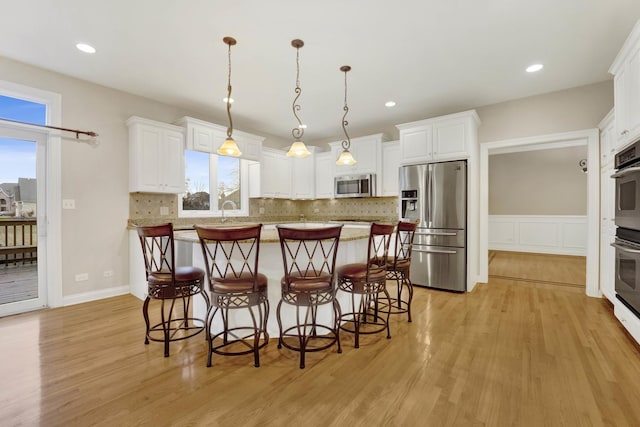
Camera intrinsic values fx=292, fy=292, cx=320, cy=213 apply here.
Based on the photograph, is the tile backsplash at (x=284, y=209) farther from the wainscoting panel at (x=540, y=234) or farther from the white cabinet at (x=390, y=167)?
the wainscoting panel at (x=540, y=234)

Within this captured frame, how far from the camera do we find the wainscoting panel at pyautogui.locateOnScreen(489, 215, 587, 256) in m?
6.79

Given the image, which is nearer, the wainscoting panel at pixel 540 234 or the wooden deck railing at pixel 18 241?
the wooden deck railing at pixel 18 241

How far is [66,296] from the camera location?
3410mm

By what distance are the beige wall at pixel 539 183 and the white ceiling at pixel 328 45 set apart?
4.29 meters

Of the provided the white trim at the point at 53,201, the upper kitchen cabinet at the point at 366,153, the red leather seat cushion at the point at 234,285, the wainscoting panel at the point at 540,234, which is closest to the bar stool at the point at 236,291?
the red leather seat cushion at the point at 234,285

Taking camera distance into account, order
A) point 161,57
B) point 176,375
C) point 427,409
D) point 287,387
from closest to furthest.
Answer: point 427,409 → point 287,387 → point 176,375 → point 161,57

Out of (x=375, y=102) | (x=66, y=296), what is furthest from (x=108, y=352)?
(x=375, y=102)

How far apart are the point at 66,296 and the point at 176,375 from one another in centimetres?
248

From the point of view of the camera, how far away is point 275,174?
18.5 ft

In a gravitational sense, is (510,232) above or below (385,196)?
below

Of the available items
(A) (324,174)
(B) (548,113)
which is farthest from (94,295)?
(B) (548,113)

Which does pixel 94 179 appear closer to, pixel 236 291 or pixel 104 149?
pixel 104 149

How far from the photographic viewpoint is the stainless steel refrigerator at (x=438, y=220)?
396 cm

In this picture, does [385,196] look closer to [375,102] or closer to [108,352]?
[375,102]
